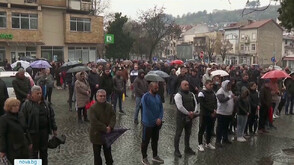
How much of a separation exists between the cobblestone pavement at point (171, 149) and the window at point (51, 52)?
1210 inches

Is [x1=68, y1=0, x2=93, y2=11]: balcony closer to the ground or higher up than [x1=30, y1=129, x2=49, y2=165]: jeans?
higher up

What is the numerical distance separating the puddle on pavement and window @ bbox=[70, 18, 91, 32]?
36586mm

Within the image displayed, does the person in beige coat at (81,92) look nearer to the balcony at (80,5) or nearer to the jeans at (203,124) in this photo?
the jeans at (203,124)

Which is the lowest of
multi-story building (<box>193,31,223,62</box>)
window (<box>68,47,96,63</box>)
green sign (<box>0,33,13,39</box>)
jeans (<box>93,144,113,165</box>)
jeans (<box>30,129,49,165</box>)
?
jeans (<box>93,144,113,165</box>)

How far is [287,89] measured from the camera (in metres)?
14.3

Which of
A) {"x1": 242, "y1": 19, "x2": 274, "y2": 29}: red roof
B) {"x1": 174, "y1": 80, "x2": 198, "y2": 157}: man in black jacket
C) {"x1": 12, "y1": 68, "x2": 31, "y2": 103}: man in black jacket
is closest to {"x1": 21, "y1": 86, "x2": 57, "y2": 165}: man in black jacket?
{"x1": 174, "y1": 80, "x2": 198, "y2": 157}: man in black jacket

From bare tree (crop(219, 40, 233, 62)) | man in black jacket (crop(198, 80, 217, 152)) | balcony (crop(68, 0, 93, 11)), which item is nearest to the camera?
man in black jacket (crop(198, 80, 217, 152))

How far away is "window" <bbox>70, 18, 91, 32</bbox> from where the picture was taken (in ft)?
138

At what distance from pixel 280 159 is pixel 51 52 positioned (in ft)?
121

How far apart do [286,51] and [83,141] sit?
84.0 m

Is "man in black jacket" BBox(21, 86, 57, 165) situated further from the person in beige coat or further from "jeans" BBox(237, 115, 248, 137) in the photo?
"jeans" BBox(237, 115, 248, 137)

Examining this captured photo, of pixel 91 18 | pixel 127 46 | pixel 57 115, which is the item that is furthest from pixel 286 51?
pixel 57 115

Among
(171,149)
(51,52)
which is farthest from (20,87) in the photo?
(51,52)

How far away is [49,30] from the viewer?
40.9 meters
